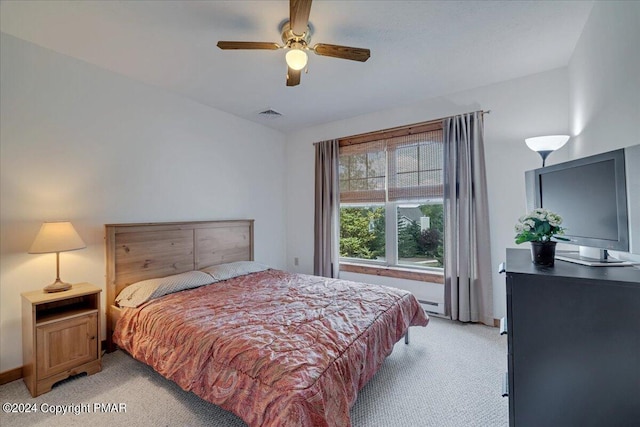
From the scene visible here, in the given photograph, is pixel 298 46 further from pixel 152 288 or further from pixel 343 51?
pixel 152 288

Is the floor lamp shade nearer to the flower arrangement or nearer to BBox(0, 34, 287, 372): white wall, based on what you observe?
BBox(0, 34, 287, 372): white wall

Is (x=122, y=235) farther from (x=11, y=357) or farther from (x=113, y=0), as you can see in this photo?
(x=113, y=0)

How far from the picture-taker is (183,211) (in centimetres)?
338

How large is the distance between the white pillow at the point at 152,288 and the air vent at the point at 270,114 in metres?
2.35

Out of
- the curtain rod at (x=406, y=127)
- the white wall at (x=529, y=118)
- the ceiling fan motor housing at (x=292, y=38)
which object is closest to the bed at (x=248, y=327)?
the white wall at (x=529, y=118)

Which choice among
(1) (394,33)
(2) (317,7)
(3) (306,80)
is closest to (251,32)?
(2) (317,7)

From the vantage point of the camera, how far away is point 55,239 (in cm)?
215

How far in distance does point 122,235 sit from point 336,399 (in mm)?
2567

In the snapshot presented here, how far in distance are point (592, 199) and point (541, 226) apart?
321mm

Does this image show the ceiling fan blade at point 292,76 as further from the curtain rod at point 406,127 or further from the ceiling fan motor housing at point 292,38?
the curtain rod at point 406,127

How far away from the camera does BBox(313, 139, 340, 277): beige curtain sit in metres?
4.23

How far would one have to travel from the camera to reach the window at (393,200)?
358cm

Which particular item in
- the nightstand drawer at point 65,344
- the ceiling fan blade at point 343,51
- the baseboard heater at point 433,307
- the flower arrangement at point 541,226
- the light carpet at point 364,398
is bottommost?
the light carpet at point 364,398

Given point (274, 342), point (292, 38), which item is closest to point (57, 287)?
point (274, 342)
